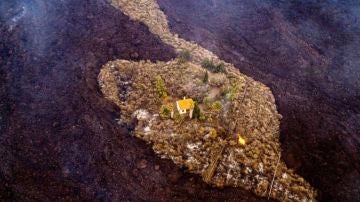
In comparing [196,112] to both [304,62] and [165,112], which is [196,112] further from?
[304,62]

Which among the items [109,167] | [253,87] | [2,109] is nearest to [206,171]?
[109,167]

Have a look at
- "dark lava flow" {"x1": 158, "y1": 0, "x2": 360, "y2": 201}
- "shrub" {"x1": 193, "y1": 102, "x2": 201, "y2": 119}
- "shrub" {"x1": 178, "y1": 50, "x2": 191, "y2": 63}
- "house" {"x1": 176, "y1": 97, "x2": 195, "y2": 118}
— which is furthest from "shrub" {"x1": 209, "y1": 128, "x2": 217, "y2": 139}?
"shrub" {"x1": 178, "y1": 50, "x2": 191, "y2": 63}

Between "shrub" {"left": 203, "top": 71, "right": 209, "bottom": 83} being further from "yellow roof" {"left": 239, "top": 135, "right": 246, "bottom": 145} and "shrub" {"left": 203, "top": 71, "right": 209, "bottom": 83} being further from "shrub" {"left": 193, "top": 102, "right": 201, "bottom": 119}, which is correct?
"yellow roof" {"left": 239, "top": 135, "right": 246, "bottom": 145}

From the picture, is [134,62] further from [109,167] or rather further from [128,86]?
[109,167]

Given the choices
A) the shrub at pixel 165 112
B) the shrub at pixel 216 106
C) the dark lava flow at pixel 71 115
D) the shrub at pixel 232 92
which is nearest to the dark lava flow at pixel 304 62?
the shrub at pixel 232 92

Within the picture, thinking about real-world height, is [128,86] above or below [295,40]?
below

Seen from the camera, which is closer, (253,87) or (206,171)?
(206,171)
